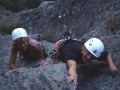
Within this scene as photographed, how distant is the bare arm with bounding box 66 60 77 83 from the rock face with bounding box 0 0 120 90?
0.09 meters

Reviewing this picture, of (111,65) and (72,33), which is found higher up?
(72,33)

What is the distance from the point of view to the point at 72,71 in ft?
20.2

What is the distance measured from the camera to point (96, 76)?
6727 millimetres

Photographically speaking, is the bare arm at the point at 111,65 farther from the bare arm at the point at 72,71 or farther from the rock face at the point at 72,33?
the bare arm at the point at 72,71

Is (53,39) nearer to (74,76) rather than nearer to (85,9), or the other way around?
(85,9)

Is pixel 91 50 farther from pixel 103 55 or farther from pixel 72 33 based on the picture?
pixel 72 33

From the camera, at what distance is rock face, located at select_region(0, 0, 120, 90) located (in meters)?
5.76

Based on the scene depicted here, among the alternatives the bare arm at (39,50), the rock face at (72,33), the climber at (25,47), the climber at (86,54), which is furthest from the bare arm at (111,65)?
the bare arm at (39,50)

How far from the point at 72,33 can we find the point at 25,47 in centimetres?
528

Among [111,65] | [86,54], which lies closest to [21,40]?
[86,54]

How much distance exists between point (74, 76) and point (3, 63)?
165 inches

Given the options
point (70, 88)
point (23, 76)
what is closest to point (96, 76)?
point (70, 88)

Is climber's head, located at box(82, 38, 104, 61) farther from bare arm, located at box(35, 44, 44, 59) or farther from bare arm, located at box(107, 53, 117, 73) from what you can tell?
bare arm, located at box(35, 44, 44, 59)

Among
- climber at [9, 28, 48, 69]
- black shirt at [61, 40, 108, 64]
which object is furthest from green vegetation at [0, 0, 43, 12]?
black shirt at [61, 40, 108, 64]
